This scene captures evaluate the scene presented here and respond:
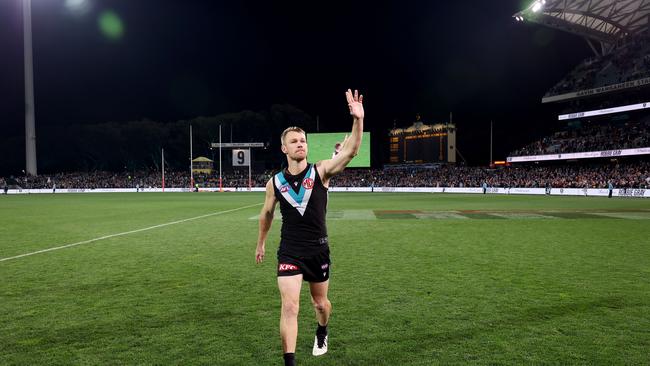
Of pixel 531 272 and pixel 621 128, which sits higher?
pixel 621 128

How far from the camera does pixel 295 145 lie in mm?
3771

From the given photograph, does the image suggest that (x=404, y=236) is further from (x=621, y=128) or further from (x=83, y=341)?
(x=621, y=128)

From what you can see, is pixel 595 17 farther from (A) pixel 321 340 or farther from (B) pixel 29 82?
(B) pixel 29 82

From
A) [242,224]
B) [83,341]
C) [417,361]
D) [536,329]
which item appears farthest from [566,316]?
[242,224]

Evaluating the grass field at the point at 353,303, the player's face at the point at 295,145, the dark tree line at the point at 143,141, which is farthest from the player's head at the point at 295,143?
the dark tree line at the point at 143,141

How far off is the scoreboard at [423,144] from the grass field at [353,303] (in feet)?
165

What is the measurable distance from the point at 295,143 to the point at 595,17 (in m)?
66.9

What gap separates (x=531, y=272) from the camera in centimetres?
825

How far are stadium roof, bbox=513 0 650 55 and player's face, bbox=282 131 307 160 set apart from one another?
5965 centimetres

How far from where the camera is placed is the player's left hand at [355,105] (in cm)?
361

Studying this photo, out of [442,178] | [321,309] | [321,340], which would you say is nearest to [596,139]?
[442,178]

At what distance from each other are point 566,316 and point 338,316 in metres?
2.89

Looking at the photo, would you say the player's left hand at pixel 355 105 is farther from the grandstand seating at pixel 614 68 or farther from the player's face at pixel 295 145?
the grandstand seating at pixel 614 68

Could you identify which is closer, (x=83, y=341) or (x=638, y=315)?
(x=83, y=341)
